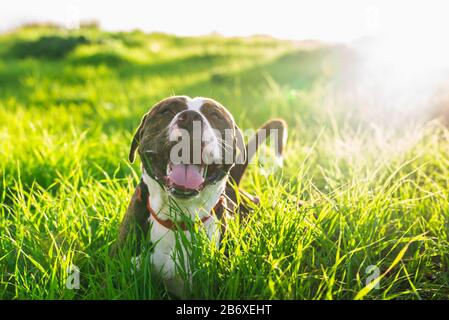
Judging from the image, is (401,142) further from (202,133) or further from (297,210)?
(202,133)

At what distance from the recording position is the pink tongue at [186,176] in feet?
9.30

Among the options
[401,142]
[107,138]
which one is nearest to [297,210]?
[401,142]

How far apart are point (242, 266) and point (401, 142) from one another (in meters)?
2.46

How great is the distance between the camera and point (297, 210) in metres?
3.18

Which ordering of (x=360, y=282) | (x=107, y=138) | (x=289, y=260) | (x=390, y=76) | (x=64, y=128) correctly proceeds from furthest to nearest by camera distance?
(x=390, y=76) < (x=64, y=128) < (x=107, y=138) < (x=289, y=260) < (x=360, y=282)

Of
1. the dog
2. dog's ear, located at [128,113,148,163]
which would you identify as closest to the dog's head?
the dog

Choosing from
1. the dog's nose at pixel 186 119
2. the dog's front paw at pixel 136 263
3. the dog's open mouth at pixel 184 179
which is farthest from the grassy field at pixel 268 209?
the dog's nose at pixel 186 119

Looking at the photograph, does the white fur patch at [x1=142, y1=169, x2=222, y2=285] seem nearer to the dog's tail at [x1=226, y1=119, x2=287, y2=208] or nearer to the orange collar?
the orange collar

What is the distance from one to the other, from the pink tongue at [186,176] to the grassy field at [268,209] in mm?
286

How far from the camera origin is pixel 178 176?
2842 millimetres

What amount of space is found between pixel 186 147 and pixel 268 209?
1.96ft

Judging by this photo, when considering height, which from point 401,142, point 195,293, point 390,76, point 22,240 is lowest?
point 195,293

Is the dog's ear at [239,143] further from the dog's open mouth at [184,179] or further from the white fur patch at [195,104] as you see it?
the dog's open mouth at [184,179]

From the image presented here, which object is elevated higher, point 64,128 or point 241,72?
point 241,72
